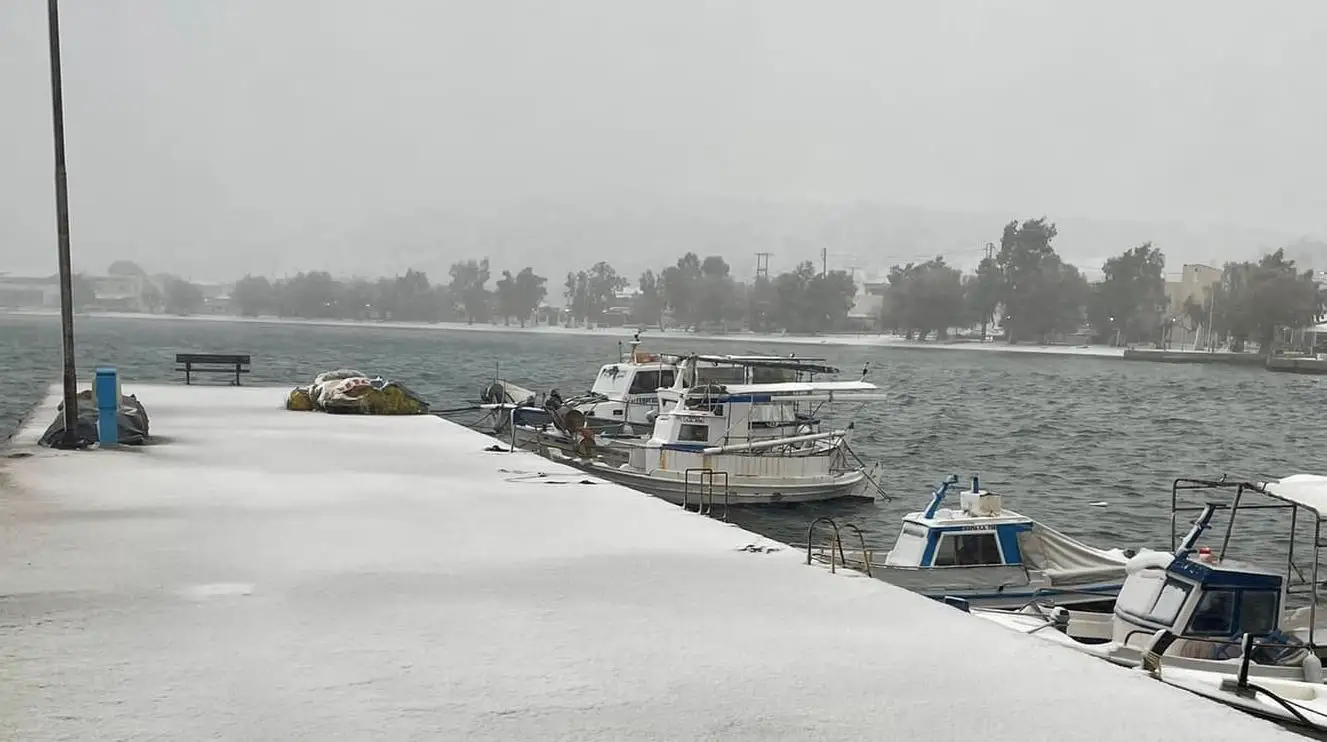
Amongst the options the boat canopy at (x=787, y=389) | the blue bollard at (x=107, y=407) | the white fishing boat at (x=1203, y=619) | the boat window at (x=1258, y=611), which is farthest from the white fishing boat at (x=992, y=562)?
the blue bollard at (x=107, y=407)

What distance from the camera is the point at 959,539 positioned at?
20516 mm

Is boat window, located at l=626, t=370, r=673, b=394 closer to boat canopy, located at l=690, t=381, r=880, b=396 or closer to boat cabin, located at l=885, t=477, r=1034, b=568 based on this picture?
boat canopy, located at l=690, t=381, r=880, b=396

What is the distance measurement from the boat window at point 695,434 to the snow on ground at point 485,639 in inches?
643

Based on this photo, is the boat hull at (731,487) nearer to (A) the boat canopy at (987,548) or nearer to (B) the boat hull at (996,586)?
(A) the boat canopy at (987,548)

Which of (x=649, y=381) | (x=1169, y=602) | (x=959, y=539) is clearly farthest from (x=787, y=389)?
(x=1169, y=602)

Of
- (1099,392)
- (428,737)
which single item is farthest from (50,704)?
(1099,392)

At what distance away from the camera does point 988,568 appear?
66.6 ft

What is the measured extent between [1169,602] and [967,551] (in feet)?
15.9

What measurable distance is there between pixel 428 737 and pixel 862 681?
2907 mm

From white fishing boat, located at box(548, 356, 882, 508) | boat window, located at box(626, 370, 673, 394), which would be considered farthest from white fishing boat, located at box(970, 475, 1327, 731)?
boat window, located at box(626, 370, 673, 394)

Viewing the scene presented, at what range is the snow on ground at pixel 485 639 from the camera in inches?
291

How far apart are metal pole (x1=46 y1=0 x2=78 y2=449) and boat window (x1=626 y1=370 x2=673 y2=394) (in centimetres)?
1971

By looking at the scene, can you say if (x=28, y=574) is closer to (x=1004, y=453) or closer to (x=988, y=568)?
(x=988, y=568)

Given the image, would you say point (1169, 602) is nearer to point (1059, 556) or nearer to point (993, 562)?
point (993, 562)
